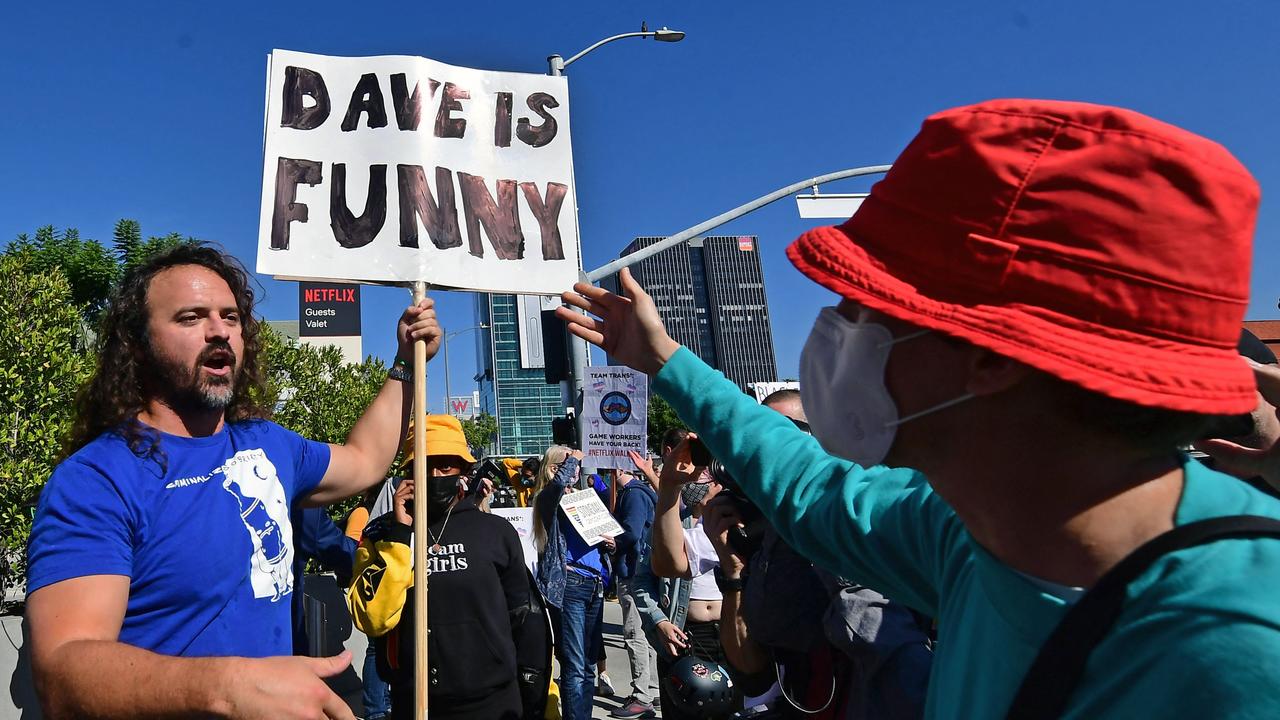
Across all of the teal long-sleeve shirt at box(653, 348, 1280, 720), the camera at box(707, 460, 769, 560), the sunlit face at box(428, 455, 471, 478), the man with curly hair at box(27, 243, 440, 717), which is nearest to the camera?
the teal long-sleeve shirt at box(653, 348, 1280, 720)

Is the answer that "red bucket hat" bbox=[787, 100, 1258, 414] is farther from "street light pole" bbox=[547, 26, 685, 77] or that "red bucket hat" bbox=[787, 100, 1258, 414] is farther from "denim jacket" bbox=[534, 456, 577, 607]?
"street light pole" bbox=[547, 26, 685, 77]

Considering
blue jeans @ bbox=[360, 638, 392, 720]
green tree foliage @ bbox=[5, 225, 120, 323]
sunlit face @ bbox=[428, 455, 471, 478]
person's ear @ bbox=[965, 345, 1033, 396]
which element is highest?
green tree foliage @ bbox=[5, 225, 120, 323]

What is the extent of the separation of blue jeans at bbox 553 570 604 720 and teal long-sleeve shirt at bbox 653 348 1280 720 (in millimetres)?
5279

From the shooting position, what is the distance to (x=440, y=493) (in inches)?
181

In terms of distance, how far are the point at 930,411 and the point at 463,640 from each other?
12.1 ft

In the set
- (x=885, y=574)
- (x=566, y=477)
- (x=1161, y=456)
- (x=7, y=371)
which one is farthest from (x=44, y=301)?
(x=1161, y=456)

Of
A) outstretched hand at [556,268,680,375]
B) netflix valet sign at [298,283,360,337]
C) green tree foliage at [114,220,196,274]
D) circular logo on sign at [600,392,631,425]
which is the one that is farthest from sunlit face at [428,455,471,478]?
netflix valet sign at [298,283,360,337]

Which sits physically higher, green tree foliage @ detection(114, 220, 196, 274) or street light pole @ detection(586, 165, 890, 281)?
green tree foliage @ detection(114, 220, 196, 274)

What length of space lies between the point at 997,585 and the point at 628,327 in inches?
44.0

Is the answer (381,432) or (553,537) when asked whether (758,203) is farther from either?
(381,432)

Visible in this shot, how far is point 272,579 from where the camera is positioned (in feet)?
7.80

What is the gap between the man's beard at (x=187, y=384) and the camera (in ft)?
7.97

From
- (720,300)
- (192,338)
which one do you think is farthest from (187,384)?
(720,300)

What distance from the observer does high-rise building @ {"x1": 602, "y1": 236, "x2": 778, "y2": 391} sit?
15262cm
